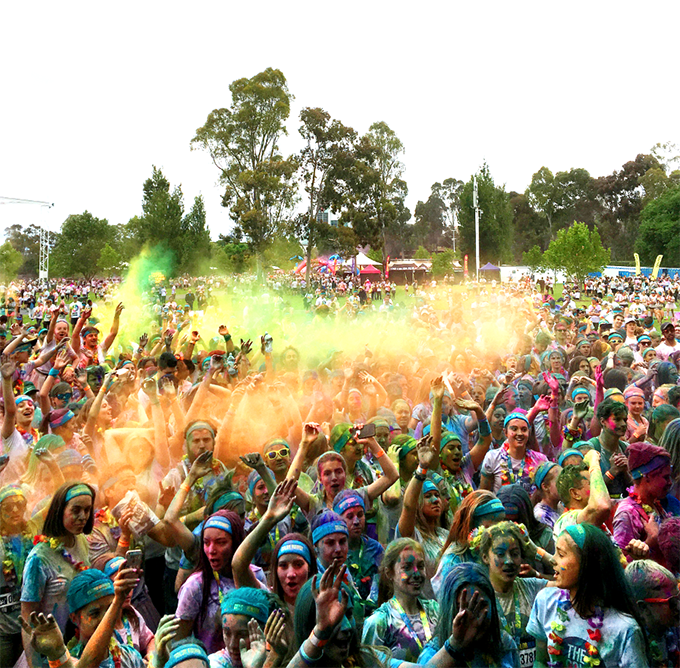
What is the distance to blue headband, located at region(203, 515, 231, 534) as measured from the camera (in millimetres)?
3648

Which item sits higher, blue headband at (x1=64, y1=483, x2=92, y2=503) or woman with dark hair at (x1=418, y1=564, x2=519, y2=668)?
blue headband at (x1=64, y1=483, x2=92, y2=503)

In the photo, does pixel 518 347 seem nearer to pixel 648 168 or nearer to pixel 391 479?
pixel 391 479

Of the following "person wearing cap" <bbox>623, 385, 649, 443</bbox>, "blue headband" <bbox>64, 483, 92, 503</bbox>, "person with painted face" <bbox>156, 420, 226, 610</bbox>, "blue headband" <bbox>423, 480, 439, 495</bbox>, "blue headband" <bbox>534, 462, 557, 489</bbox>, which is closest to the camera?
"blue headband" <bbox>64, 483, 92, 503</bbox>

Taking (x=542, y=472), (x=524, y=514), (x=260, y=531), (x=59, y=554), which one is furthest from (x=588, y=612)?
(x=59, y=554)

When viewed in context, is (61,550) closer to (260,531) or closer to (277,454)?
(260,531)

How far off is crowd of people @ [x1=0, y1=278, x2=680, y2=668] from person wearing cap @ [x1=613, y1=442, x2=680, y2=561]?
12 mm

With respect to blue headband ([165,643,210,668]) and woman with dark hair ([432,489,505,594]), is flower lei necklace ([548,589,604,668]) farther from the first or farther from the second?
blue headband ([165,643,210,668])

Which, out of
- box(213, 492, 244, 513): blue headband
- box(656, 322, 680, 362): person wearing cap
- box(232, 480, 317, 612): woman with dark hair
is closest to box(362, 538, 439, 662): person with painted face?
box(232, 480, 317, 612): woman with dark hair

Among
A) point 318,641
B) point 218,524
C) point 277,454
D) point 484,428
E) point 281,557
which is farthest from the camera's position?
point 484,428

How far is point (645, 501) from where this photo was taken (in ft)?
13.1

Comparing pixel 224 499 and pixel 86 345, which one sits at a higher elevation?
pixel 86 345

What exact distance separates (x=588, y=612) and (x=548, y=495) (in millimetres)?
1901

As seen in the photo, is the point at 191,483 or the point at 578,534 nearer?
the point at 578,534

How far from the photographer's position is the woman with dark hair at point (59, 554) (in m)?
3.51
